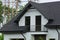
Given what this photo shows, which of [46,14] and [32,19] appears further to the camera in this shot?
[32,19]

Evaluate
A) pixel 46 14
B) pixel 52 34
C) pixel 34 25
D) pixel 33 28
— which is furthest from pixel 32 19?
pixel 52 34

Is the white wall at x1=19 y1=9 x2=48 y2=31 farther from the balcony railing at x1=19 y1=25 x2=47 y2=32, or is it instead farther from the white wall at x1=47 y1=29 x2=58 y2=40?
the white wall at x1=47 y1=29 x2=58 y2=40

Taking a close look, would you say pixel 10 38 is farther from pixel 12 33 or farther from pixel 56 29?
pixel 56 29

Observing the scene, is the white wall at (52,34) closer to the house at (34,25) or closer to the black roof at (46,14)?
the house at (34,25)

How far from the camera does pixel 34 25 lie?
A: 118 ft

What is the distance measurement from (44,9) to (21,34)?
3847 millimetres

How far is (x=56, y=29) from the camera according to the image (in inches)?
1359

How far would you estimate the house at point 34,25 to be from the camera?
34.8 m

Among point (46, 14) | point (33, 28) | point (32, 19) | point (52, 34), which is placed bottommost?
point (52, 34)

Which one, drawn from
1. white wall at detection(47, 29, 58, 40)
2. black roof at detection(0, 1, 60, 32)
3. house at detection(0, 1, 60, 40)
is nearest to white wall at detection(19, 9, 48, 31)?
house at detection(0, 1, 60, 40)

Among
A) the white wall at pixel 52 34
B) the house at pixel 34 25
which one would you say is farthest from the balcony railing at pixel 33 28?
the white wall at pixel 52 34

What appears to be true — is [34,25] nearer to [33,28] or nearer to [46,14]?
[33,28]

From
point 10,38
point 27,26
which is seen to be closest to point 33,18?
point 27,26

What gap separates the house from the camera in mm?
34844
